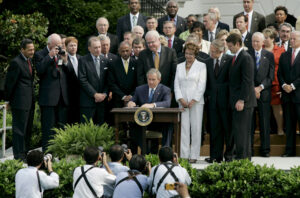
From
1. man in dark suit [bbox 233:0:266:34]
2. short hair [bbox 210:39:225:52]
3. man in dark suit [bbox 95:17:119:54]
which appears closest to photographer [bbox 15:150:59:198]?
short hair [bbox 210:39:225:52]

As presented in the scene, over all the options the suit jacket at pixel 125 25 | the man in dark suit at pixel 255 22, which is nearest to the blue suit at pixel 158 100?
the suit jacket at pixel 125 25

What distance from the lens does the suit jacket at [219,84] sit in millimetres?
12609

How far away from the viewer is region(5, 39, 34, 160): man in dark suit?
13125 millimetres

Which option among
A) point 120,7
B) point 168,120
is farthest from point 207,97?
point 120,7

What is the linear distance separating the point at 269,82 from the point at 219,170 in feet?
10.3

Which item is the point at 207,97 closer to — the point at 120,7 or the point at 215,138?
the point at 215,138

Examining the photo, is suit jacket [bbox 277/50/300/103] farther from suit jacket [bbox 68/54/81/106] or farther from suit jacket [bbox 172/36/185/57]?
suit jacket [bbox 68/54/81/106]

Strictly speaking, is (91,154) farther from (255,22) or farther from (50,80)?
(255,22)

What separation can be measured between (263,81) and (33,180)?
538 cm

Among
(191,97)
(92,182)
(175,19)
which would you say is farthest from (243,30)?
(92,182)

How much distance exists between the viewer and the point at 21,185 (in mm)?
9828

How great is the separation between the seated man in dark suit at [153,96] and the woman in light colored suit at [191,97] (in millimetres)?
346

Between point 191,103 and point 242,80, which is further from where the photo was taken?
point 191,103

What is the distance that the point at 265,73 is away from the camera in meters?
13.3
